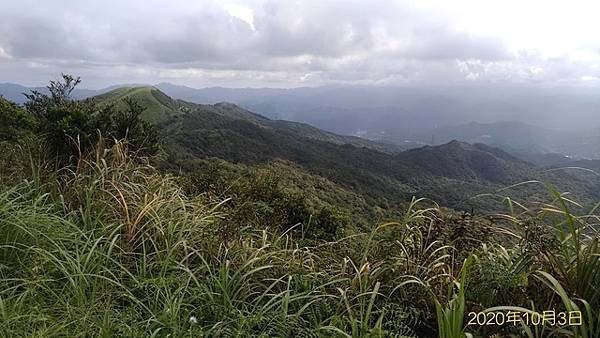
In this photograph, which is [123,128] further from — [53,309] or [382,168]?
[382,168]

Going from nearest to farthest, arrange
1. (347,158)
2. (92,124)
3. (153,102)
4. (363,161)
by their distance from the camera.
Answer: (92,124)
(347,158)
(363,161)
(153,102)

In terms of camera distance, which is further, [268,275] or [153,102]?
[153,102]

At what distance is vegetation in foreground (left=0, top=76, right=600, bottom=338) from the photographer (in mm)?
1806

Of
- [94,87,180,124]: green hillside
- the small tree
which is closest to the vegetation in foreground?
the small tree

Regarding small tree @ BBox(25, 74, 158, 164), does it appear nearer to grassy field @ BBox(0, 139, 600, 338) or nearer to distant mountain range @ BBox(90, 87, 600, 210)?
grassy field @ BBox(0, 139, 600, 338)

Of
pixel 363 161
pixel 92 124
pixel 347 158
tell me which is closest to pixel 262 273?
pixel 92 124

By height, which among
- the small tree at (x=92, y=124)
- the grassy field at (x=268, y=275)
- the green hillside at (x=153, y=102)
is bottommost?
the green hillside at (x=153, y=102)

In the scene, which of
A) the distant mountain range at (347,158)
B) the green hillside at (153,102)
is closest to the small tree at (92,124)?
the distant mountain range at (347,158)

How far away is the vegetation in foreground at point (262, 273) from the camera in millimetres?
1806

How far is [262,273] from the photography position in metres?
2.42

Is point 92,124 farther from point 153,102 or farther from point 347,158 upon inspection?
point 153,102

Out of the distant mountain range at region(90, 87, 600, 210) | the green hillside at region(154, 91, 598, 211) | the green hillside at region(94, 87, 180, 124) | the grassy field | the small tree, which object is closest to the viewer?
the grassy field

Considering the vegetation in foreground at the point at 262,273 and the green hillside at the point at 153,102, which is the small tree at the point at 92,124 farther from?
the green hillside at the point at 153,102

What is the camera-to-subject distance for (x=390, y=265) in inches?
91.7
